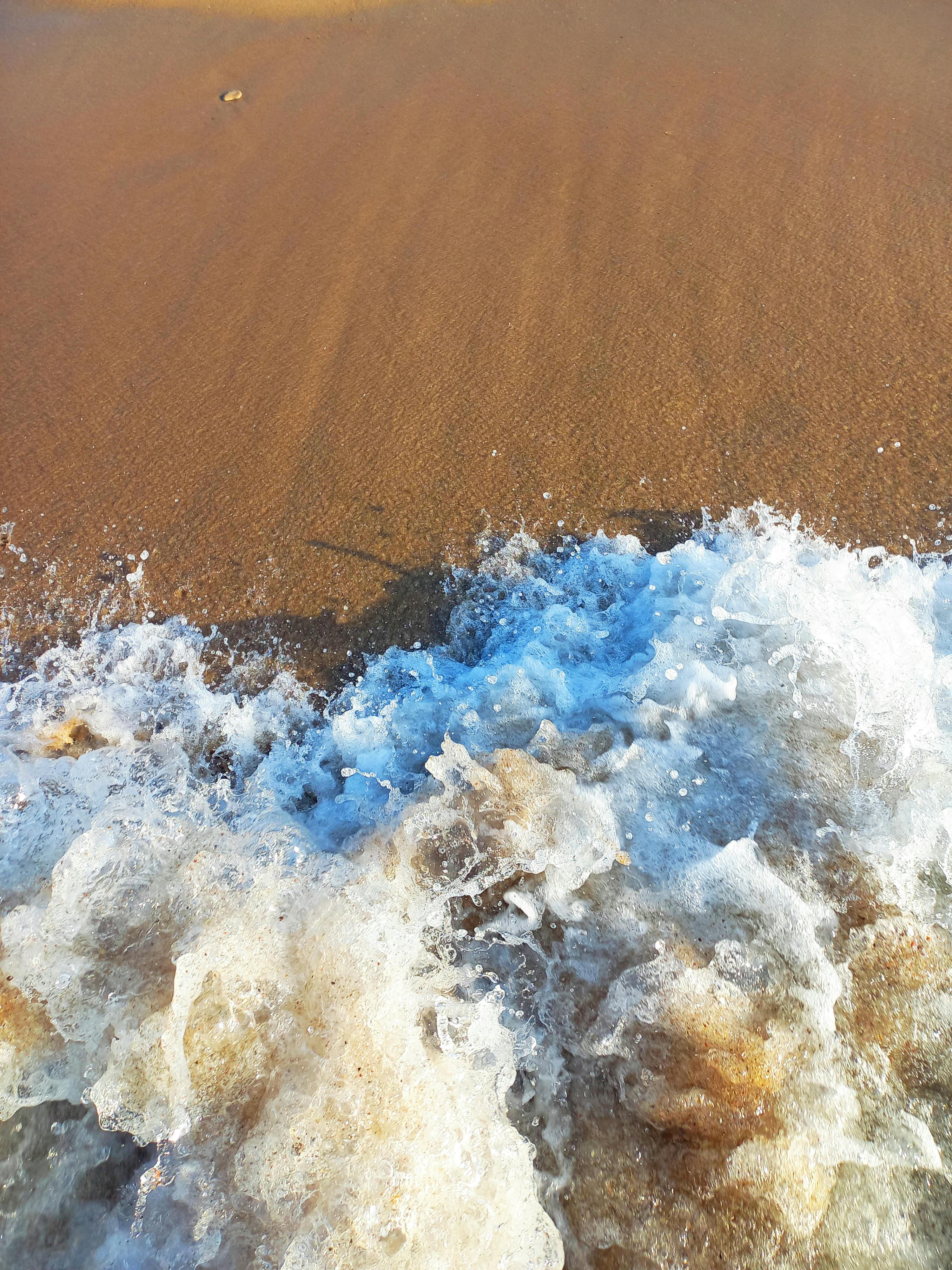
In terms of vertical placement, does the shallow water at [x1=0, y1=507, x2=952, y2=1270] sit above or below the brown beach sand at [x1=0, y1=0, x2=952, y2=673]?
below

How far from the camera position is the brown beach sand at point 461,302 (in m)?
2.12

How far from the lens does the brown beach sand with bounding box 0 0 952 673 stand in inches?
83.6

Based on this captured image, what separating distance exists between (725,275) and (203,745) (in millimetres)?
2263

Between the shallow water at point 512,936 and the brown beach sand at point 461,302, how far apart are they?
281 mm

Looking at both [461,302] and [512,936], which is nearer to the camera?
[512,936]

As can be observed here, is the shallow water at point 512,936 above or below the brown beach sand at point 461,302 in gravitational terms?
below

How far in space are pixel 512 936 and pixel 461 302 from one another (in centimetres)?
208

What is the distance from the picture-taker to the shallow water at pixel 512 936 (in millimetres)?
1319

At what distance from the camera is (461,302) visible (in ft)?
8.73

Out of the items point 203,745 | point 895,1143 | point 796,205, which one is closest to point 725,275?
point 796,205

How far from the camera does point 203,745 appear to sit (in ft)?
5.98

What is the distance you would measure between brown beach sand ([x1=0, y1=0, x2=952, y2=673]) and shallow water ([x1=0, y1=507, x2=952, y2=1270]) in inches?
11.1

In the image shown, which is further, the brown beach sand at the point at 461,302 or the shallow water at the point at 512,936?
the brown beach sand at the point at 461,302

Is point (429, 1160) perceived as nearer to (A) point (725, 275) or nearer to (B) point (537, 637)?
(B) point (537, 637)
